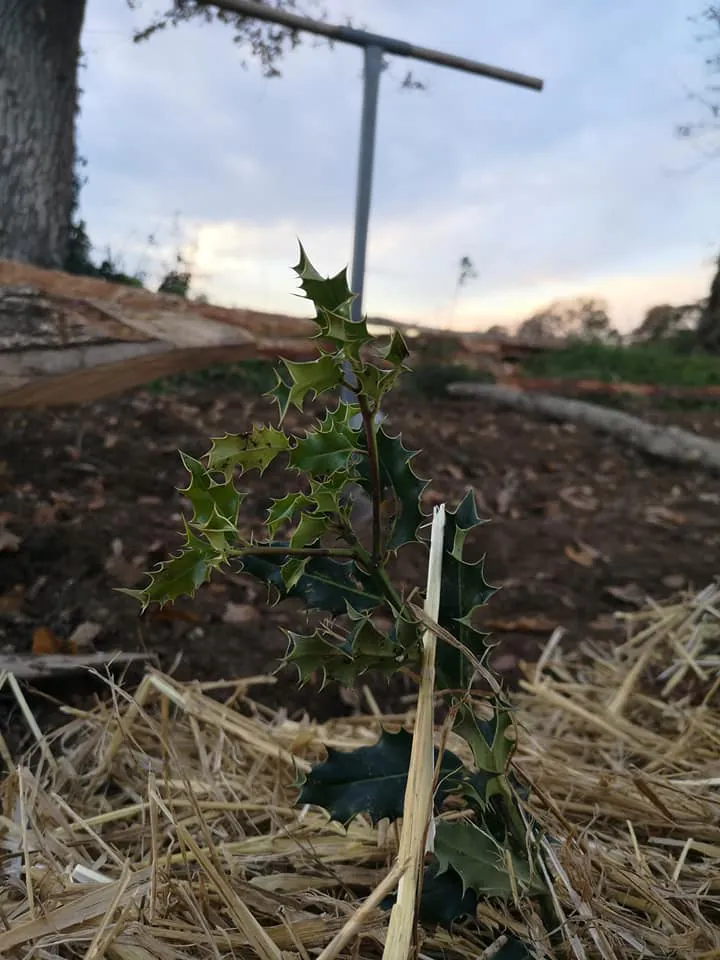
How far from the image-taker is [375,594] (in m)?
0.43

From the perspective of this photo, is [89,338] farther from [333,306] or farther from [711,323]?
[711,323]

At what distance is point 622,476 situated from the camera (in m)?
2.73

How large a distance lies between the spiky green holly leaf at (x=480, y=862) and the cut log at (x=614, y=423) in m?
2.76

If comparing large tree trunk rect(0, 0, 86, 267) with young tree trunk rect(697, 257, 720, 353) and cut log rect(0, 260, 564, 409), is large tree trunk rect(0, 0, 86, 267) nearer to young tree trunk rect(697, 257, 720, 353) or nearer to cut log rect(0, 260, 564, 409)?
cut log rect(0, 260, 564, 409)

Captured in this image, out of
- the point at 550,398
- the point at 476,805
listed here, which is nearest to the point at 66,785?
the point at 476,805

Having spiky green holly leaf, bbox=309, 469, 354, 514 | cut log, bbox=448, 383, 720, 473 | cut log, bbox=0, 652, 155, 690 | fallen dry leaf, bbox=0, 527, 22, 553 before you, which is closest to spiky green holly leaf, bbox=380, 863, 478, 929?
spiky green holly leaf, bbox=309, 469, 354, 514

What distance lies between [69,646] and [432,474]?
1.38 meters

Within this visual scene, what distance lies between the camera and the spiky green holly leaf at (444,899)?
41cm

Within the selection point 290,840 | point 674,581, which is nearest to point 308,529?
point 290,840

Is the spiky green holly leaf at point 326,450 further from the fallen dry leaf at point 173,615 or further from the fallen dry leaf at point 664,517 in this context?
the fallen dry leaf at point 664,517

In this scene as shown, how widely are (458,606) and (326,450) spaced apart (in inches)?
5.0

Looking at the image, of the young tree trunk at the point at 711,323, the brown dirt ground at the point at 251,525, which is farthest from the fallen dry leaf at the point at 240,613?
the young tree trunk at the point at 711,323

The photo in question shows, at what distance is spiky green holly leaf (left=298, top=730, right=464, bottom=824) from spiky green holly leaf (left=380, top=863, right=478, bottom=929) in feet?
0.13

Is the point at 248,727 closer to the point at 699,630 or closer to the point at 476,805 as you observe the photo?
the point at 476,805
